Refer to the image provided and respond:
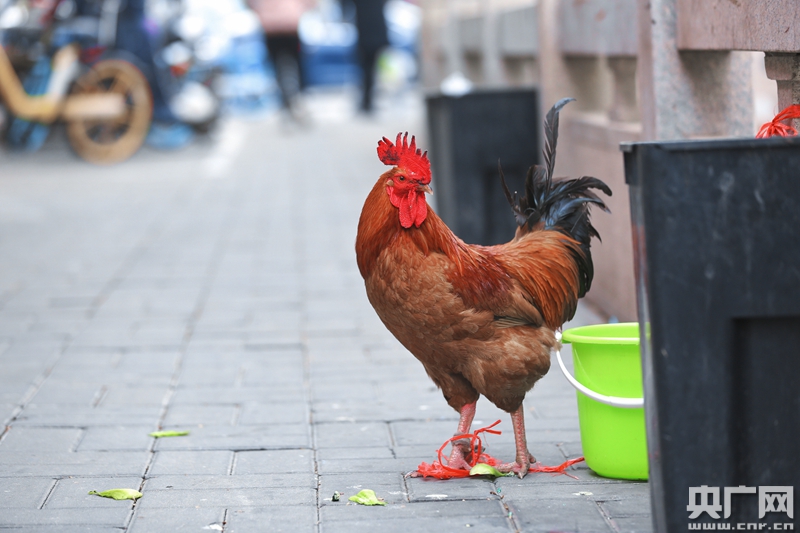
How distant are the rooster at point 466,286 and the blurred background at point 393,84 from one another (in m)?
1.07

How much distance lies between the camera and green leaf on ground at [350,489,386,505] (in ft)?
11.0

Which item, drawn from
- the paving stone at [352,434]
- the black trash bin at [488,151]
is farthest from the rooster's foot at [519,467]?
the black trash bin at [488,151]

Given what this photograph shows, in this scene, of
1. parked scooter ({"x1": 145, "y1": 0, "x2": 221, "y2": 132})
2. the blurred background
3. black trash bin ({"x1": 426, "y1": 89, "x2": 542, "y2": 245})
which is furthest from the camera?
parked scooter ({"x1": 145, "y1": 0, "x2": 221, "y2": 132})

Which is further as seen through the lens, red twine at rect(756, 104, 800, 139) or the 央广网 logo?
red twine at rect(756, 104, 800, 139)

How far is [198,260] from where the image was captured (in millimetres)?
8086

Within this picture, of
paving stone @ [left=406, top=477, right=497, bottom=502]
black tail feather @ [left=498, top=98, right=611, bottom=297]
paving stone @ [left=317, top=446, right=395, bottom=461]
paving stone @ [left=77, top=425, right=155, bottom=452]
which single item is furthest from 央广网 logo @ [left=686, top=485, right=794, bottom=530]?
paving stone @ [left=77, top=425, right=155, bottom=452]

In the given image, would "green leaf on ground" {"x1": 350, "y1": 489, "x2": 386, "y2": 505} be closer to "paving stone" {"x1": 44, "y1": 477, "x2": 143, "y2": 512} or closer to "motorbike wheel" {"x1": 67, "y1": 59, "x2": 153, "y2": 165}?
"paving stone" {"x1": 44, "y1": 477, "x2": 143, "y2": 512}

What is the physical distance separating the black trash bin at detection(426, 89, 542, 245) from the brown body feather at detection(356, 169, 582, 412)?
11.9ft

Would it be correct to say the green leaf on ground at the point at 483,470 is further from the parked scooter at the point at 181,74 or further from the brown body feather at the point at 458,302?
the parked scooter at the point at 181,74

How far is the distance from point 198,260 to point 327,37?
52.6 feet

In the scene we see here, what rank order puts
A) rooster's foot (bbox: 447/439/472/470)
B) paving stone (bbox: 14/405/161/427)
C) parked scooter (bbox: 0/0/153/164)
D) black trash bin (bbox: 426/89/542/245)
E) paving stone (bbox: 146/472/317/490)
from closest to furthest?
paving stone (bbox: 146/472/317/490)
rooster's foot (bbox: 447/439/472/470)
paving stone (bbox: 14/405/161/427)
black trash bin (bbox: 426/89/542/245)
parked scooter (bbox: 0/0/153/164)

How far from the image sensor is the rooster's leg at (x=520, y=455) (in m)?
3.62

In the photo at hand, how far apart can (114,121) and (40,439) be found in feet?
34.0

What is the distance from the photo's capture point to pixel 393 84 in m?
22.9
